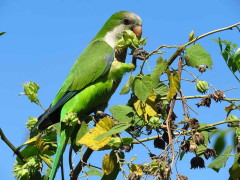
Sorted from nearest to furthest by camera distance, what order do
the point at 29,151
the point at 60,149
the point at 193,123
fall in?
the point at 193,123 < the point at 29,151 < the point at 60,149

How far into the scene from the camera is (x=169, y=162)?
63.4 inches

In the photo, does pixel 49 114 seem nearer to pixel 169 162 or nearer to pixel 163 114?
pixel 163 114

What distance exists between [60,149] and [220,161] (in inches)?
49.2

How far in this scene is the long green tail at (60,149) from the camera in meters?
2.30

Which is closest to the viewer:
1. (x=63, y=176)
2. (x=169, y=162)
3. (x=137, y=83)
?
(x=169, y=162)

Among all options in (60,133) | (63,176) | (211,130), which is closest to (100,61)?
(60,133)

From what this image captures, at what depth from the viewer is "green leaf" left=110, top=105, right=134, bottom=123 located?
6.40 feet

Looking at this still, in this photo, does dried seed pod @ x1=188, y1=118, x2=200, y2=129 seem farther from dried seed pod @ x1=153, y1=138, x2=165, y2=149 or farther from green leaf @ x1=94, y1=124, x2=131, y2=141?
green leaf @ x1=94, y1=124, x2=131, y2=141

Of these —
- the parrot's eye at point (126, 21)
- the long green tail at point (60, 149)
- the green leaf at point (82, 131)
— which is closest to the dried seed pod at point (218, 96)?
the green leaf at point (82, 131)

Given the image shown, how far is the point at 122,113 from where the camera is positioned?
198cm

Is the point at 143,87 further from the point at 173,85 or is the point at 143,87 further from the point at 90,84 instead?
the point at 90,84

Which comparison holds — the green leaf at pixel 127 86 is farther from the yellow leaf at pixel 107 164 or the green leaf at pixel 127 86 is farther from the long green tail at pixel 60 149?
the long green tail at pixel 60 149

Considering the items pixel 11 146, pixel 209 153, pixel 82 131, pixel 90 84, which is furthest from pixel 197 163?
pixel 90 84

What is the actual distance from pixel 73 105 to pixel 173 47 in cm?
145
